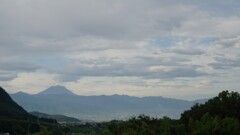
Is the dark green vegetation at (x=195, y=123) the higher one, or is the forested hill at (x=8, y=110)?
the forested hill at (x=8, y=110)

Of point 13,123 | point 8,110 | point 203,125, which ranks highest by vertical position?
point 8,110

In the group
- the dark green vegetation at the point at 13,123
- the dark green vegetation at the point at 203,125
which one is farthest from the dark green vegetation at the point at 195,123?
the dark green vegetation at the point at 13,123

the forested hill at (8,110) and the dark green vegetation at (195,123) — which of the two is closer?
the dark green vegetation at (195,123)

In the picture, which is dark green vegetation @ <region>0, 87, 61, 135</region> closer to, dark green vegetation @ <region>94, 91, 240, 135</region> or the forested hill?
the forested hill

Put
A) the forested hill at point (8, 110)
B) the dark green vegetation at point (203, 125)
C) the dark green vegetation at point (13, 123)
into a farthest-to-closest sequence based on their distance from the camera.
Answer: the forested hill at point (8, 110), the dark green vegetation at point (13, 123), the dark green vegetation at point (203, 125)

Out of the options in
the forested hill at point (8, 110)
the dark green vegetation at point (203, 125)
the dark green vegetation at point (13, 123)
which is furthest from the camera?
the forested hill at point (8, 110)

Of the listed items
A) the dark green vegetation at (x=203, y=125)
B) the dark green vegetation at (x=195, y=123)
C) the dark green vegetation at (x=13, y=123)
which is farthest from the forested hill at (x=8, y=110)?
the dark green vegetation at (x=203, y=125)

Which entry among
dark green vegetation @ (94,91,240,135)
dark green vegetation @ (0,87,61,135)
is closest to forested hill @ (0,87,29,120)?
dark green vegetation @ (0,87,61,135)

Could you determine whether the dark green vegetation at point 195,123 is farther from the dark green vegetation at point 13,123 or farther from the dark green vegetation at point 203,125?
the dark green vegetation at point 13,123

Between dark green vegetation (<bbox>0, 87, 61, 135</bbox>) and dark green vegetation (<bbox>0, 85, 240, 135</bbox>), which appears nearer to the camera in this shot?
dark green vegetation (<bbox>0, 85, 240, 135</bbox>)

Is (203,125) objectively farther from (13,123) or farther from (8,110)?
(8,110)

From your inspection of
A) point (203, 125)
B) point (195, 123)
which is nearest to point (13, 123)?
point (195, 123)

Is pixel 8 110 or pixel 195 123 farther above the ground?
pixel 8 110

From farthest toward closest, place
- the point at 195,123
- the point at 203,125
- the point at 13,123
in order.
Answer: the point at 13,123 → the point at 195,123 → the point at 203,125
